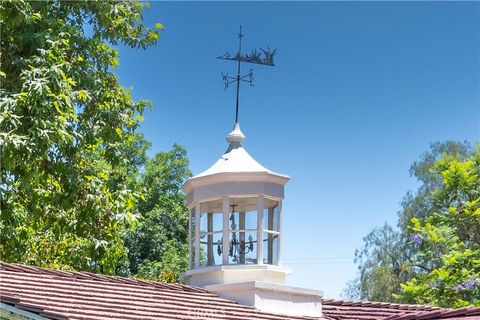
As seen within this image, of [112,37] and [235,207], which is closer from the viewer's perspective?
[235,207]

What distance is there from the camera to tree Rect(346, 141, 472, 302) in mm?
37625

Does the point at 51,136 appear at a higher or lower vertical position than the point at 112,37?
lower

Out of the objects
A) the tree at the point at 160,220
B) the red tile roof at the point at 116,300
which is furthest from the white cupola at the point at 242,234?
the tree at the point at 160,220

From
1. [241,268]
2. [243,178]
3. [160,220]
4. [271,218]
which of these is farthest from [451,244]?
[160,220]

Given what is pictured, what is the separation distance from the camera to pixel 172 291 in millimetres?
10883

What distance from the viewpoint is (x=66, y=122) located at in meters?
14.4

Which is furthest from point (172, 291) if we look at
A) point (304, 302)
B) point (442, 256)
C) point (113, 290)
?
point (442, 256)

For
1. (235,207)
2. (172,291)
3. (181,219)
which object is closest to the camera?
(172,291)

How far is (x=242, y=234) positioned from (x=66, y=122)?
12.1ft

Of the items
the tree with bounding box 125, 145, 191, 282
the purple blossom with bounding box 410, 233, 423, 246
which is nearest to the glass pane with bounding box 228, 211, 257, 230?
the purple blossom with bounding box 410, 233, 423, 246

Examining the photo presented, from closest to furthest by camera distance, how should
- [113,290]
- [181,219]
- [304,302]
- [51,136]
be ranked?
[113,290] < [304,302] < [51,136] < [181,219]

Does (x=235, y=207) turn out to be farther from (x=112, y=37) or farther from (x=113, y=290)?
(x=112, y=37)

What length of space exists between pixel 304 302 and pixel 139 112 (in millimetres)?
6581

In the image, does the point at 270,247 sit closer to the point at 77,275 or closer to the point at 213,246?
the point at 213,246
